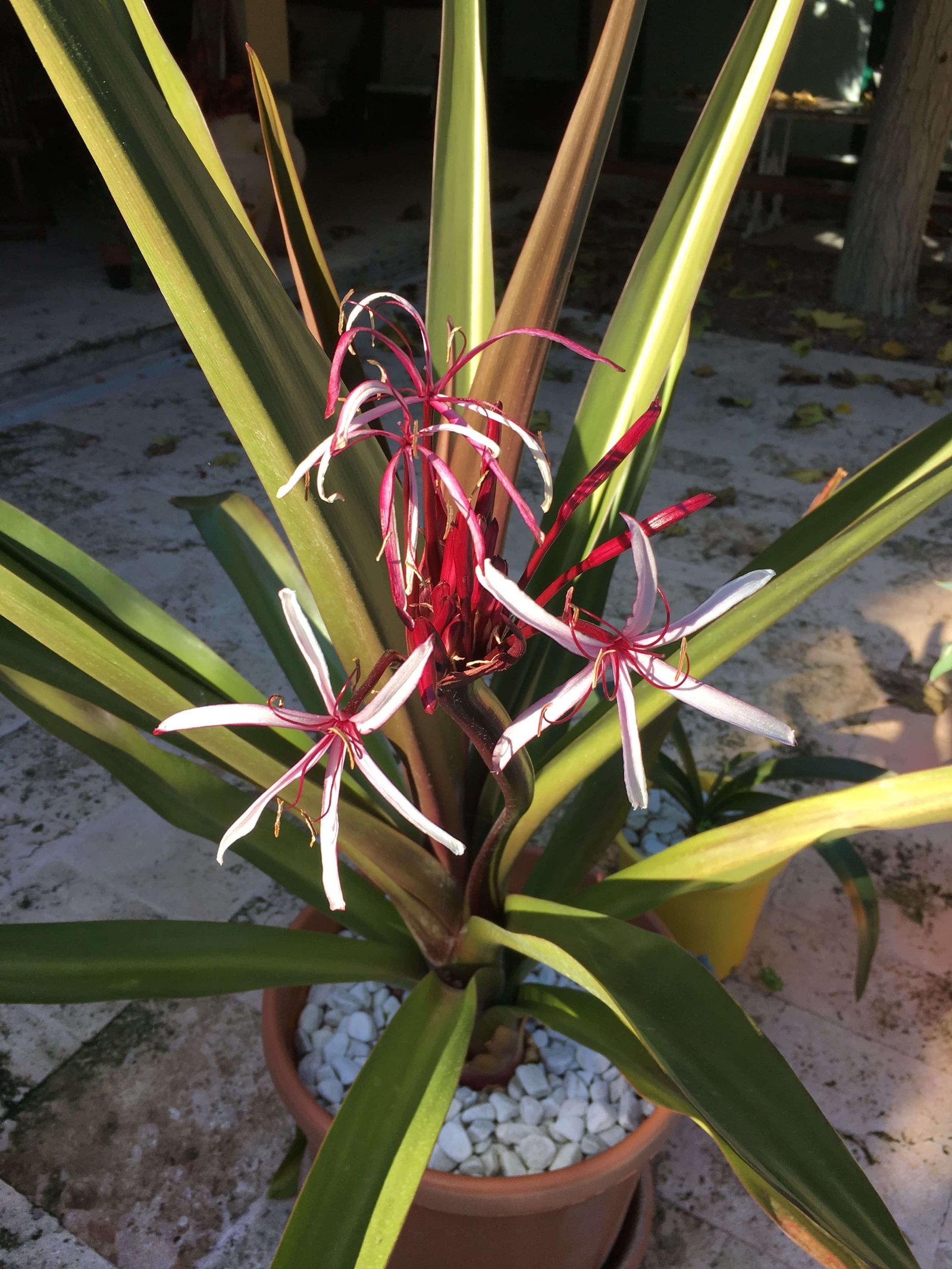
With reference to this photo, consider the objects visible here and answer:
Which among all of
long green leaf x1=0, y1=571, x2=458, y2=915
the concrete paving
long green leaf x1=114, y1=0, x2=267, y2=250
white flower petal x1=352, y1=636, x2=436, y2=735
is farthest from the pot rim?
long green leaf x1=114, y1=0, x2=267, y2=250

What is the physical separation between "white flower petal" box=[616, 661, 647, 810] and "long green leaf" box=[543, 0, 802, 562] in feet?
1.63

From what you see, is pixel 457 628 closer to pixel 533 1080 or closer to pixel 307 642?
pixel 307 642

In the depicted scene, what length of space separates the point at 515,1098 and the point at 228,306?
3.23 feet

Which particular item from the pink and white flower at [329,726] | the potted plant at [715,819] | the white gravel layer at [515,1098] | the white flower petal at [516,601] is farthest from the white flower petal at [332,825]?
the potted plant at [715,819]

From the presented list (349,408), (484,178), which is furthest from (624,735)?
(484,178)

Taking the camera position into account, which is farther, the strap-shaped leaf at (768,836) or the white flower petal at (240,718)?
the strap-shaped leaf at (768,836)

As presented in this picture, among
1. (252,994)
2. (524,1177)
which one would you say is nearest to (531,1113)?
(524,1177)

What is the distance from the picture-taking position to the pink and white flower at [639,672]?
56cm

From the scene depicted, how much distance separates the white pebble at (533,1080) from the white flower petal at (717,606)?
0.86m

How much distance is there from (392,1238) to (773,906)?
1.40 metres

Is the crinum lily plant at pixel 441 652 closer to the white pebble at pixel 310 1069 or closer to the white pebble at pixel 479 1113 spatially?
the white pebble at pixel 479 1113

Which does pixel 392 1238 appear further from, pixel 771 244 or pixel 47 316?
pixel 771 244

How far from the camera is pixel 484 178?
1.07 m

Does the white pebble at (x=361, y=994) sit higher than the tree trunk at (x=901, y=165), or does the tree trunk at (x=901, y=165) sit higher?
the tree trunk at (x=901, y=165)
